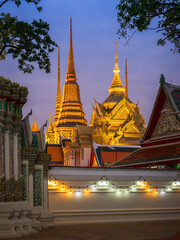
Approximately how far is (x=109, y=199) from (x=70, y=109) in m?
44.7

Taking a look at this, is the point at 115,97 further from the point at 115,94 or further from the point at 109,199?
the point at 109,199

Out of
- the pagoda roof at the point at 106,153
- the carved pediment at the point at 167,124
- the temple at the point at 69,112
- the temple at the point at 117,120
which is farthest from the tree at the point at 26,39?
the temple at the point at 69,112

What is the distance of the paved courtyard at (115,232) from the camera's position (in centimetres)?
1280

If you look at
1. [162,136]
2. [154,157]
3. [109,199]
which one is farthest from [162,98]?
[109,199]

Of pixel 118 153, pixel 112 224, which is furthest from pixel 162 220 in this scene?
pixel 118 153

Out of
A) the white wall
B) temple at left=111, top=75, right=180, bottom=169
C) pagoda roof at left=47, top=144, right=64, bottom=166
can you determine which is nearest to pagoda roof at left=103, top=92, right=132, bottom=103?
pagoda roof at left=47, top=144, right=64, bottom=166

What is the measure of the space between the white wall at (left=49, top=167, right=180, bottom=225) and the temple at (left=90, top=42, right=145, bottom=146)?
25804 mm

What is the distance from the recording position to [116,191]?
57.2ft

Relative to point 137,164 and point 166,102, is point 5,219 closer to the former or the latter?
point 137,164

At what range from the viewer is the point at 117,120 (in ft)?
168

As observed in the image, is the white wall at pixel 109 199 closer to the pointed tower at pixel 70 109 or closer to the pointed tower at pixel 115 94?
the pointed tower at pixel 115 94

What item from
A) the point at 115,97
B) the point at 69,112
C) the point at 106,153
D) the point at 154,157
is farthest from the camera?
the point at 69,112

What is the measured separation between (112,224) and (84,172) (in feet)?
6.49

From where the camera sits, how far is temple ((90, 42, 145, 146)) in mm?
47125
